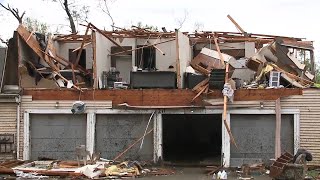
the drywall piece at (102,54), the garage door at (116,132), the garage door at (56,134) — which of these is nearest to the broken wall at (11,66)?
the garage door at (56,134)

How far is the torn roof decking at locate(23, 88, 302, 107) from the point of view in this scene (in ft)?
63.3

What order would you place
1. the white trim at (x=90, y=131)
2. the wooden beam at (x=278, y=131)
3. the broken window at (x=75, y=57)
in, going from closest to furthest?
the wooden beam at (x=278, y=131)
the white trim at (x=90, y=131)
the broken window at (x=75, y=57)

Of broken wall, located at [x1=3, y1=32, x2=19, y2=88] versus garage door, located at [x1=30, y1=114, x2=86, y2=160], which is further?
broken wall, located at [x1=3, y1=32, x2=19, y2=88]

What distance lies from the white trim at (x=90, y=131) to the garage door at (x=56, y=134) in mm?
258

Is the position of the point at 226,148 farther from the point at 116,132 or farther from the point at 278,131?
the point at 116,132

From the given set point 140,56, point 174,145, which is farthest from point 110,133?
point 174,145

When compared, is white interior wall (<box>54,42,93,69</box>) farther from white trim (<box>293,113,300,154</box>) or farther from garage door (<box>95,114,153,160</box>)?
white trim (<box>293,113,300,154</box>)

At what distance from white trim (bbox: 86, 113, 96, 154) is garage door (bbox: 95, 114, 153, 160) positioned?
0.18 meters

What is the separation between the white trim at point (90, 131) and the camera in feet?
66.0

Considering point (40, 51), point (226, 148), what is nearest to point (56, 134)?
point (40, 51)

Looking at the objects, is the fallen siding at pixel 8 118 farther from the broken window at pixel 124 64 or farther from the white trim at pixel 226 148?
the white trim at pixel 226 148

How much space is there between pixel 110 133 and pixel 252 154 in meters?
5.54

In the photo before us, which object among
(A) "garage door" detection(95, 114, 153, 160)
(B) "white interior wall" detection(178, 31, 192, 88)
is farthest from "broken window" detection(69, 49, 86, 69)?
(B) "white interior wall" detection(178, 31, 192, 88)

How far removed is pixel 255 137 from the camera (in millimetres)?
19578
